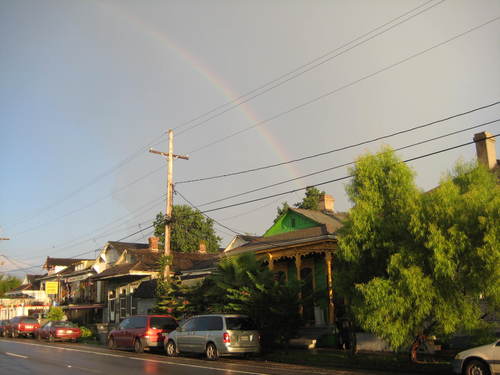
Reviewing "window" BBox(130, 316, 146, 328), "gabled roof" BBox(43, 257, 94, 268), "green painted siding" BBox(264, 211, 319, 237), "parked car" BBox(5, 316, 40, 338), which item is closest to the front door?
"window" BBox(130, 316, 146, 328)

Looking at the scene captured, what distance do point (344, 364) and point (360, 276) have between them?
3.18 metres

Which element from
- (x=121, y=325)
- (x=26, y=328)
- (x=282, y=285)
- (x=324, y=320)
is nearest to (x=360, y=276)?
(x=282, y=285)

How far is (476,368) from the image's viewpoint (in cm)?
1224

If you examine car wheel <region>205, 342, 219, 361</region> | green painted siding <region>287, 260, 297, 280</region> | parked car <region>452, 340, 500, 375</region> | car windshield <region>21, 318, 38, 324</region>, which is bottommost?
car wheel <region>205, 342, 219, 361</region>

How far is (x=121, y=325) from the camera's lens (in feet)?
82.6

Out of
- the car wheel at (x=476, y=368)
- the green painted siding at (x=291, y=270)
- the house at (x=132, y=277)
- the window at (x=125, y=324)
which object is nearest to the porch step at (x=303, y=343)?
the green painted siding at (x=291, y=270)

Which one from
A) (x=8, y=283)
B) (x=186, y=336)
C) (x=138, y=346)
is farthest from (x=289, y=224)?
(x=8, y=283)

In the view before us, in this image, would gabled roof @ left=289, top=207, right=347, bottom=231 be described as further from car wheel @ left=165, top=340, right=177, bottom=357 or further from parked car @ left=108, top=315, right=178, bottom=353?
car wheel @ left=165, top=340, right=177, bottom=357

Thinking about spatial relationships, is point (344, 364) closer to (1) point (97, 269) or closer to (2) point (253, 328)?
(2) point (253, 328)

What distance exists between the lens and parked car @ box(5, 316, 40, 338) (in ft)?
124

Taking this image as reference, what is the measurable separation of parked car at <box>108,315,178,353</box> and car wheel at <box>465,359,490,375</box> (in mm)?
14190

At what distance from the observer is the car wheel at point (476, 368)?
39.6 ft

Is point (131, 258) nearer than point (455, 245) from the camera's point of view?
No

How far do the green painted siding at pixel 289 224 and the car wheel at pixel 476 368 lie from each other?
653 inches
